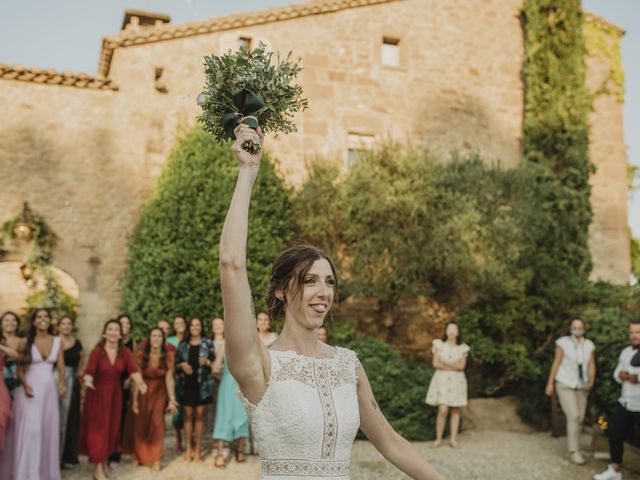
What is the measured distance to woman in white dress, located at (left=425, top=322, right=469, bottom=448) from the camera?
9367 millimetres

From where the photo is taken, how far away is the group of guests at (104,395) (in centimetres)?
714

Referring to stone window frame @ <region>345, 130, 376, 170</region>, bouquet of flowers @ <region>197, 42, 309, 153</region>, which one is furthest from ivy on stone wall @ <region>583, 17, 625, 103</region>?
bouquet of flowers @ <region>197, 42, 309, 153</region>

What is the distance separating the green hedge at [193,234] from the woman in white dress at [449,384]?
10.8ft

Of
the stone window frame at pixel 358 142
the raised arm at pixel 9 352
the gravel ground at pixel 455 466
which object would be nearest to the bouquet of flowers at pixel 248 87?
the raised arm at pixel 9 352

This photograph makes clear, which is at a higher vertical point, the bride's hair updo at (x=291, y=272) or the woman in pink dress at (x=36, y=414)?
the bride's hair updo at (x=291, y=272)

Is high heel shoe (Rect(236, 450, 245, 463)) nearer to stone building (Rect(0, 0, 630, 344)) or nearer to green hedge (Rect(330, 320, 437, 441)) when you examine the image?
green hedge (Rect(330, 320, 437, 441))

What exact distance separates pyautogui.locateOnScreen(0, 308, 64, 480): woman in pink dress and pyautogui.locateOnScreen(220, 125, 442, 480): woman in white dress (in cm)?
583

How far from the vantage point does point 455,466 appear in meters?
8.15

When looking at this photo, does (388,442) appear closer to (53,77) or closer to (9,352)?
(9,352)

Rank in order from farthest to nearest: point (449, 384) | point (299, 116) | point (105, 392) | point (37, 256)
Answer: point (299, 116)
point (37, 256)
point (449, 384)
point (105, 392)

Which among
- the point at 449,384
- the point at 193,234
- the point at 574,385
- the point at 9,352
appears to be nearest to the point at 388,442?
the point at 9,352

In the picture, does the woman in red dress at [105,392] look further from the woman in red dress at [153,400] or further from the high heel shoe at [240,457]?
the high heel shoe at [240,457]

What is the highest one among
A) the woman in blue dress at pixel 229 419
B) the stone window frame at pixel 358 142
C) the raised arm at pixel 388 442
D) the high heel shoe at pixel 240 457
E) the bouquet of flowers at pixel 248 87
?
the stone window frame at pixel 358 142

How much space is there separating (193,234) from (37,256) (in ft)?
9.62
